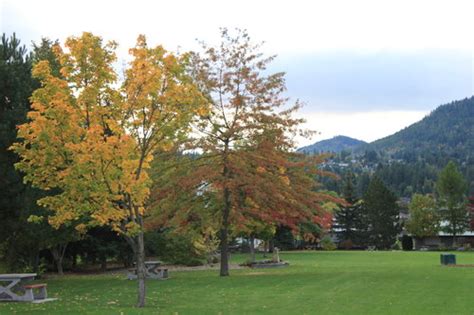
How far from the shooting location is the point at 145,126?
15.9 meters

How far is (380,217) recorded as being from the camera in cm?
8444

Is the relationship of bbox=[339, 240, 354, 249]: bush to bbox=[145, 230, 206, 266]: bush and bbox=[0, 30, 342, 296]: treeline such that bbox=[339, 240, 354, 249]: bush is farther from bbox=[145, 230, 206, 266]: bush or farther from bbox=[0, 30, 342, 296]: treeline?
bbox=[145, 230, 206, 266]: bush

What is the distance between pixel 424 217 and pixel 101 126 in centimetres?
7011

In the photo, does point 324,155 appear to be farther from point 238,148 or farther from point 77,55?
point 77,55

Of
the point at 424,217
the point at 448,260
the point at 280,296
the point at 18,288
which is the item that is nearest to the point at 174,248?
the point at 448,260

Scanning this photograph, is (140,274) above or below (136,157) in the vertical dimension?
below

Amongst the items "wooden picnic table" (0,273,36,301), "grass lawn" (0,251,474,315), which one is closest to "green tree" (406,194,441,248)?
"grass lawn" (0,251,474,315)

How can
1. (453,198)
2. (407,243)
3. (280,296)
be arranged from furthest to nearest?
1. (407,243)
2. (453,198)
3. (280,296)

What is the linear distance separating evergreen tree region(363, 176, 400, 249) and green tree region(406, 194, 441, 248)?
596 cm

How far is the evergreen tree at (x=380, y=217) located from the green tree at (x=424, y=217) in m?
5.96

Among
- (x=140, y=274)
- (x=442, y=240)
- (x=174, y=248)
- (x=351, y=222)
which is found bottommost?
(x=442, y=240)

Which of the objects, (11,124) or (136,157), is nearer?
(136,157)

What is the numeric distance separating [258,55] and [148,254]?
2229cm

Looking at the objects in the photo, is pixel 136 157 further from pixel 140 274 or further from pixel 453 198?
pixel 453 198
